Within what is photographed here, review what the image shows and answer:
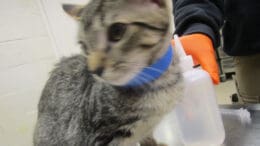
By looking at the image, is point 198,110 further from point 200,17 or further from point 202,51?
point 200,17

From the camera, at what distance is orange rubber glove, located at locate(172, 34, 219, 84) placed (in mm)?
840

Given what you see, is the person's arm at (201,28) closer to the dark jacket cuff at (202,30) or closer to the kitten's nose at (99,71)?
the dark jacket cuff at (202,30)

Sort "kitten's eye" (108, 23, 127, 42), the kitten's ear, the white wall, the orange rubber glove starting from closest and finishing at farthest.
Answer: "kitten's eye" (108, 23, 127, 42), the kitten's ear, the orange rubber glove, the white wall

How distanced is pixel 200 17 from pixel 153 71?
0.40 metres

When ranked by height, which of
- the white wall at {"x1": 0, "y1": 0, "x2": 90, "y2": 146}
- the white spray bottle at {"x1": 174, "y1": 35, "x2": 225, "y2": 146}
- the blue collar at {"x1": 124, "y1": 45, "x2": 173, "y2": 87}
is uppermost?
the blue collar at {"x1": 124, "y1": 45, "x2": 173, "y2": 87}

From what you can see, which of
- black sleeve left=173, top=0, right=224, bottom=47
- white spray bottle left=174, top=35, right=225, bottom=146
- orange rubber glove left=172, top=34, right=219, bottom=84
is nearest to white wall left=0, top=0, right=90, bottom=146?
black sleeve left=173, top=0, right=224, bottom=47

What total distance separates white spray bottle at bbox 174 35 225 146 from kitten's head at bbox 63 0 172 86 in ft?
0.56

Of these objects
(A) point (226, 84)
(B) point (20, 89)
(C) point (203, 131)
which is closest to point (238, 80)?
(C) point (203, 131)

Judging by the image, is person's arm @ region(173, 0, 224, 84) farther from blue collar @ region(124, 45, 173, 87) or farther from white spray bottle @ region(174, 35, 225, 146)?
blue collar @ region(124, 45, 173, 87)

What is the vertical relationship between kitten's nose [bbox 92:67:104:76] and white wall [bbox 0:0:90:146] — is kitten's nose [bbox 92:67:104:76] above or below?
above

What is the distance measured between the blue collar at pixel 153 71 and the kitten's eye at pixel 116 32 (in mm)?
90

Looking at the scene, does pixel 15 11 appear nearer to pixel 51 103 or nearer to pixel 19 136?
pixel 19 136

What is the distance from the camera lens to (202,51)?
0.86 m

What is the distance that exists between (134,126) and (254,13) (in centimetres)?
55
